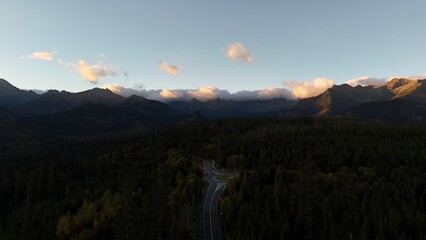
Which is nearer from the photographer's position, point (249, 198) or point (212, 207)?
point (212, 207)

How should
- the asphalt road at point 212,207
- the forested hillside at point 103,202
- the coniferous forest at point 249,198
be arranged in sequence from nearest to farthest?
the forested hillside at point 103,202
the coniferous forest at point 249,198
the asphalt road at point 212,207

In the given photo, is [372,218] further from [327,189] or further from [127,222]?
[127,222]

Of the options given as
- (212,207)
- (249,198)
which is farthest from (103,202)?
(249,198)

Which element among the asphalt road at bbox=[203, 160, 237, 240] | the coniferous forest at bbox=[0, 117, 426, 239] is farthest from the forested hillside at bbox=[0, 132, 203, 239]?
the asphalt road at bbox=[203, 160, 237, 240]

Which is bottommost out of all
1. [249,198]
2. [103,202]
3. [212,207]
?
[103,202]

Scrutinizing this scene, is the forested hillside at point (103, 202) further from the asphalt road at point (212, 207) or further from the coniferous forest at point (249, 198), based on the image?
the asphalt road at point (212, 207)

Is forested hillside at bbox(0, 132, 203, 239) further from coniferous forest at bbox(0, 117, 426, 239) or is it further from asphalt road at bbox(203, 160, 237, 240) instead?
asphalt road at bbox(203, 160, 237, 240)

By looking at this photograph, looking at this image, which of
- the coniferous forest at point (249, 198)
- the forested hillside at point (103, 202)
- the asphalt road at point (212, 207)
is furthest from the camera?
the asphalt road at point (212, 207)

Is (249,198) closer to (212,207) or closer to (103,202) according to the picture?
(212,207)

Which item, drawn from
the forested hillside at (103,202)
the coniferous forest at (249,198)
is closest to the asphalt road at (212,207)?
the coniferous forest at (249,198)
